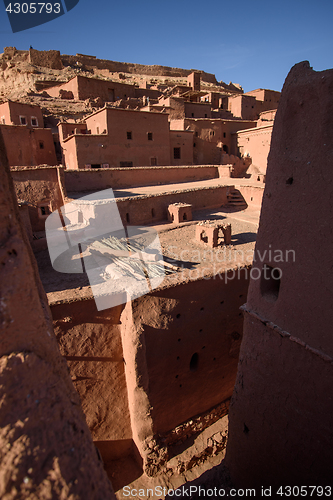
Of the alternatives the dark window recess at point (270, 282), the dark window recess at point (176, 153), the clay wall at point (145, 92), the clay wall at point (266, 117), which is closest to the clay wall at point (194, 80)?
the clay wall at point (145, 92)

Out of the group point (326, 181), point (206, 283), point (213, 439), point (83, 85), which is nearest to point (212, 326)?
point (206, 283)

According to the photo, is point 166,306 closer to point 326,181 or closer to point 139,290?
point 139,290

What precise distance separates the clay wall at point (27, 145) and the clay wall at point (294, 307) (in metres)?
14.1

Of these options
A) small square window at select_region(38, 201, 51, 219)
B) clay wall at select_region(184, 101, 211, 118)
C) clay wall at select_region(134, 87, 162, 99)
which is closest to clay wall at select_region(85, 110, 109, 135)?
small square window at select_region(38, 201, 51, 219)

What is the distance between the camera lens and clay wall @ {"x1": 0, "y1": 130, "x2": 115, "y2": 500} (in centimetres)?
145

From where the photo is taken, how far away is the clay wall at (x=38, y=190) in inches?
427

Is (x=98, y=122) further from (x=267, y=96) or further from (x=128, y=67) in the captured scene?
(x=128, y=67)

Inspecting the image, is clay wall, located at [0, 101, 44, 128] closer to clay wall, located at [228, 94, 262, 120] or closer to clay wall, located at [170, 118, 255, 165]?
clay wall, located at [170, 118, 255, 165]

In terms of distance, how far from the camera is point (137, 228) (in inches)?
432

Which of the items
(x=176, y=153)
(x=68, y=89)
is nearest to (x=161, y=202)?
(x=176, y=153)

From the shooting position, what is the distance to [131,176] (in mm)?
13992

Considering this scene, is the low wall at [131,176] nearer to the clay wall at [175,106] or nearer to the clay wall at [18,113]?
the clay wall at [175,106]

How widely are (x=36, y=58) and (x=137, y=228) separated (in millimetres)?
30025

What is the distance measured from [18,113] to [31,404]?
20.7m
